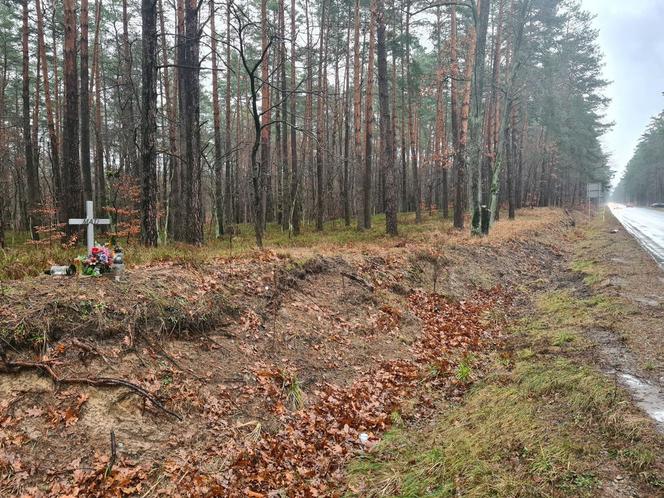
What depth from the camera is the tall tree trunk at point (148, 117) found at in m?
8.89

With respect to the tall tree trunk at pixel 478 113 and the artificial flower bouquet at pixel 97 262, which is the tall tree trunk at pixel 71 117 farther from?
the tall tree trunk at pixel 478 113

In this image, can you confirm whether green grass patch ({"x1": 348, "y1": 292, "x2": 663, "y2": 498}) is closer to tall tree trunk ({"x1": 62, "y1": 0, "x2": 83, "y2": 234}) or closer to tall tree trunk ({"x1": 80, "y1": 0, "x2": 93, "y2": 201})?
tall tree trunk ({"x1": 62, "y1": 0, "x2": 83, "y2": 234})

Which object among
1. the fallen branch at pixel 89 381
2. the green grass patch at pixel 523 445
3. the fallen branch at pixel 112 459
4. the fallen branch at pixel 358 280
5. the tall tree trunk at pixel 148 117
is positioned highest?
the tall tree trunk at pixel 148 117

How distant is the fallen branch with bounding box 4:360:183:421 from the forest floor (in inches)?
0.8

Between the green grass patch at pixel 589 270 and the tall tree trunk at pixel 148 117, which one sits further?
the green grass patch at pixel 589 270

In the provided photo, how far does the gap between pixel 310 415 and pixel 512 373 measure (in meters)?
3.23

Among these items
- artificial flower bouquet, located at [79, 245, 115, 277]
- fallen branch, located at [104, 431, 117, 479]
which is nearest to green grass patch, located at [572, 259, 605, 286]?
artificial flower bouquet, located at [79, 245, 115, 277]

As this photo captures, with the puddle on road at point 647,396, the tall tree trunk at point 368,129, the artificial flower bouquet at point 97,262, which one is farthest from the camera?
the tall tree trunk at point 368,129

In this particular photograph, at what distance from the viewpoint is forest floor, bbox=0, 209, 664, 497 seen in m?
3.79

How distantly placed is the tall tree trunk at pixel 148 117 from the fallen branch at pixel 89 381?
515 cm

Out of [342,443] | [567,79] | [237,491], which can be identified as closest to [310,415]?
[342,443]

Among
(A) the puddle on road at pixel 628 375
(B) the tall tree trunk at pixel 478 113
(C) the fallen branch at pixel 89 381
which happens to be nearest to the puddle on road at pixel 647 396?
(A) the puddle on road at pixel 628 375

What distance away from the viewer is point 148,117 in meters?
9.18

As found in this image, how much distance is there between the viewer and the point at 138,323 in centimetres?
514
